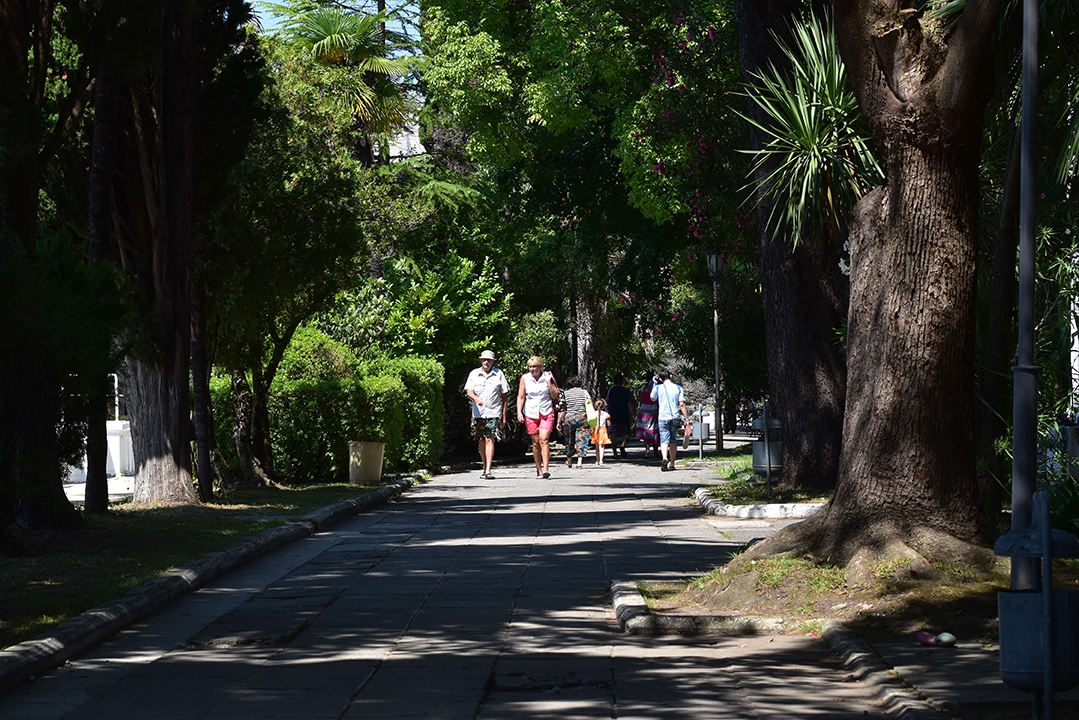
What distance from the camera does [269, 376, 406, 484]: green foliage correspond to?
74.4ft

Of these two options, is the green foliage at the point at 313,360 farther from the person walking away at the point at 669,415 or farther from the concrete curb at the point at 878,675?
the concrete curb at the point at 878,675

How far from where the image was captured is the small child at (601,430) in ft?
101

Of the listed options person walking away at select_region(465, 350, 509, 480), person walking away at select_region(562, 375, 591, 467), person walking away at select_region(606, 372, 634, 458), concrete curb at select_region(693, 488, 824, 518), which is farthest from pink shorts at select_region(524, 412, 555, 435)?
concrete curb at select_region(693, 488, 824, 518)

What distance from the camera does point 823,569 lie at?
28.7 ft

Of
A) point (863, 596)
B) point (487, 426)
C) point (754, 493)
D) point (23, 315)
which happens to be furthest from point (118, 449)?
point (863, 596)

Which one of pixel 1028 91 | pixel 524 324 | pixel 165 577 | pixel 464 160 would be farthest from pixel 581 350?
pixel 1028 91

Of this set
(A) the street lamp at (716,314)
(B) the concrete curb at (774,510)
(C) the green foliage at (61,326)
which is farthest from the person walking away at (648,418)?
(C) the green foliage at (61,326)

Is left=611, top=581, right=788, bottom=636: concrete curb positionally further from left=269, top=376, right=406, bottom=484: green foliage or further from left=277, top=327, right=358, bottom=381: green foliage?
left=277, top=327, right=358, bottom=381: green foliage

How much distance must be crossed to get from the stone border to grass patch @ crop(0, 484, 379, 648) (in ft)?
10.9

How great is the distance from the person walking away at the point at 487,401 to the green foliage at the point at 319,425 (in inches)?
73.8

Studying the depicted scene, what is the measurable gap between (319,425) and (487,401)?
3.05m

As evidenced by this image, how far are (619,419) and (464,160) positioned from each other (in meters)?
8.96

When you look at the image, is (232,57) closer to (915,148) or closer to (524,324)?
(915,148)

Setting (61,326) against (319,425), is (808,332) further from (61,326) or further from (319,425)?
A: (319,425)
